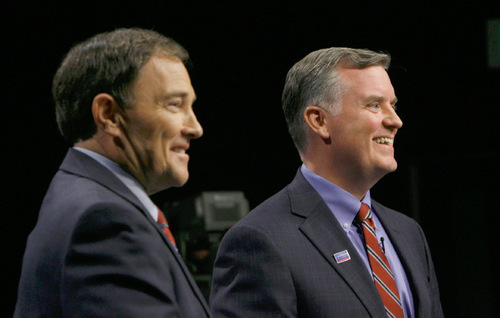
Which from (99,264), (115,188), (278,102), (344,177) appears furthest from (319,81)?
(278,102)

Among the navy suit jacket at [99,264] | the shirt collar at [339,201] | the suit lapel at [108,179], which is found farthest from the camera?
the shirt collar at [339,201]

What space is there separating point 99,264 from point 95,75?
46 cm

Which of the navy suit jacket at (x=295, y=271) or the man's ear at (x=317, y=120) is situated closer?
the navy suit jacket at (x=295, y=271)

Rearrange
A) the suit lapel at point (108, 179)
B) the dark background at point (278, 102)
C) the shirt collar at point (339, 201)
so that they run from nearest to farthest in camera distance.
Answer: the suit lapel at point (108, 179)
the shirt collar at point (339, 201)
the dark background at point (278, 102)

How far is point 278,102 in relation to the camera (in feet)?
16.5

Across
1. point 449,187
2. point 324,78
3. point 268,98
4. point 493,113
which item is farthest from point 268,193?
point 324,78

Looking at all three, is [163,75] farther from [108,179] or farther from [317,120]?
[317,120]

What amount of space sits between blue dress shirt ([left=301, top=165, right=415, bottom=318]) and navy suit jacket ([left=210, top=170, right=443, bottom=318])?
0.03m

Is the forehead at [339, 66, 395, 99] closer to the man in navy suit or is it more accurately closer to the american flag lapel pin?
the american flag lapel pin

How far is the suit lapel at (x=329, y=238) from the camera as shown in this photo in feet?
6.61

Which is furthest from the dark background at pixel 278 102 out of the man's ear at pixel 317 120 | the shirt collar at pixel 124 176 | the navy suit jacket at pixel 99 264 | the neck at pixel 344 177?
the navy suit jacket at pixel 99 264

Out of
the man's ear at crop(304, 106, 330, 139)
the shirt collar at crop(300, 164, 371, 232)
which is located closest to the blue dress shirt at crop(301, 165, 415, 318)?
the shirt collar at crop(300, 164, 371, 232)

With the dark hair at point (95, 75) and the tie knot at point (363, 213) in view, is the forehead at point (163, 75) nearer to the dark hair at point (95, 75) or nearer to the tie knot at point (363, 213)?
the dark hair at point (95, 75)

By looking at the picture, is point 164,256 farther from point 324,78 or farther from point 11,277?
point 11,277
